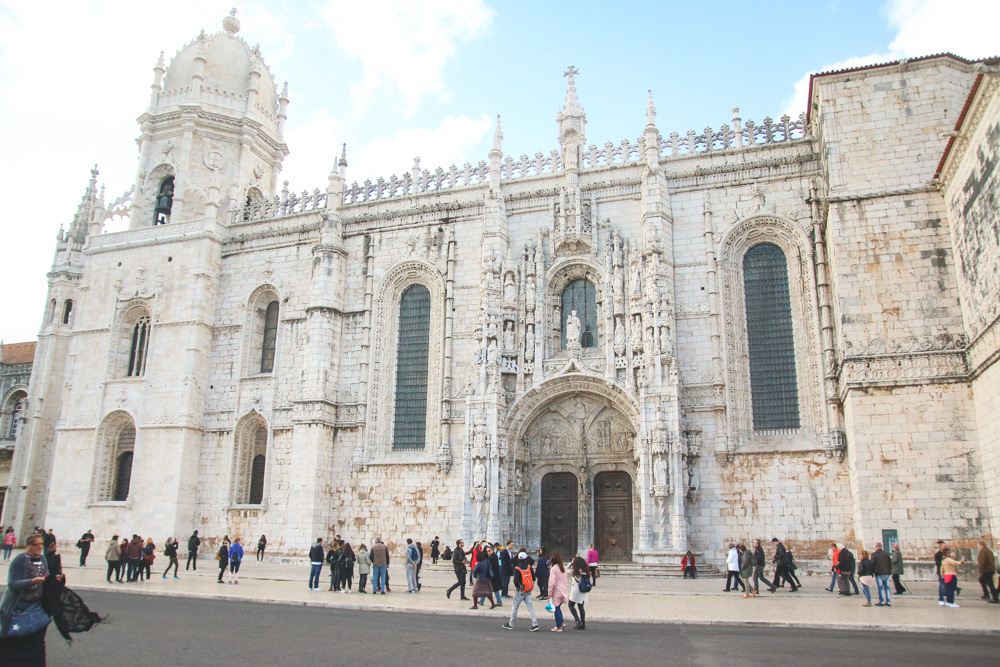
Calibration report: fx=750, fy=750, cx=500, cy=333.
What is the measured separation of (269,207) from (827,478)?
22.8 m

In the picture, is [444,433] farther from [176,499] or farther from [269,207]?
[269,207]

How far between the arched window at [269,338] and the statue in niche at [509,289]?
950cm

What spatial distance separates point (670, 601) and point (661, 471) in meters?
5.94

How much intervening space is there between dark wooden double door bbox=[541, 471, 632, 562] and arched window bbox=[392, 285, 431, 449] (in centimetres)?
496

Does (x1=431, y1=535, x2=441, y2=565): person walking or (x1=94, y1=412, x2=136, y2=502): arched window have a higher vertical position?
(x1=94, y1=412, x2=136, y2=502): arched window

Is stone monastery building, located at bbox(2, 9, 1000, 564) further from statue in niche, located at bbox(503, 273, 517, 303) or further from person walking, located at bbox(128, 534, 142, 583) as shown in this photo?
person walking, located at bbox(128, 534, 142, 583)

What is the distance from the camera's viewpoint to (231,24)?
114 ft

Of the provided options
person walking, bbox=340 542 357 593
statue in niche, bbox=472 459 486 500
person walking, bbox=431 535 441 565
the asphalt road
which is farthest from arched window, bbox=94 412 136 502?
the asphalt road

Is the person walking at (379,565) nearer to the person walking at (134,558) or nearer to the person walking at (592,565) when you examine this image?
the person walking at (592,565)

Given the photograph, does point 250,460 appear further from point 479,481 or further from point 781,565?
point 781,565

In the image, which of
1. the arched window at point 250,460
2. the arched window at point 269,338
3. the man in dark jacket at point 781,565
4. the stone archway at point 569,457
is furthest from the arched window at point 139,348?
the man in dark jacket at point 781,565

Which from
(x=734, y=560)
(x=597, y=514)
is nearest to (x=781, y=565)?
(x=734, y=560)

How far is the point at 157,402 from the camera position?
92.0 feet

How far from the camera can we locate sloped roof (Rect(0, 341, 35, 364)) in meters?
44.1
